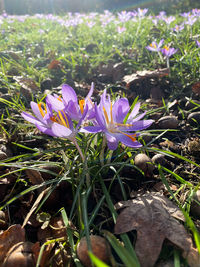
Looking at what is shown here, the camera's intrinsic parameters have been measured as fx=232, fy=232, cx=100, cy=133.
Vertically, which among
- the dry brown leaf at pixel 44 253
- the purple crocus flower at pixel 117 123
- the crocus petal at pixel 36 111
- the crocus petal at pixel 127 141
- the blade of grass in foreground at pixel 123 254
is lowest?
the dry brown leaf at pixel 44 253

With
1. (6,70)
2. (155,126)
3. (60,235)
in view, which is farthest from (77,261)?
(6,70)

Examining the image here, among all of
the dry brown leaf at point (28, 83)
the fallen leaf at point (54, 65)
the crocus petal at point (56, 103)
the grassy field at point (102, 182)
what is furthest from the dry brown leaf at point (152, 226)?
the fallen leaf at point (54, 65)

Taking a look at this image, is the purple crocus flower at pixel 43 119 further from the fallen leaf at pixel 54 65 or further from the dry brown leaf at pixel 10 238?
the fallen leaf at pixel 54 65

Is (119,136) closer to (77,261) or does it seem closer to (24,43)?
(77,261)

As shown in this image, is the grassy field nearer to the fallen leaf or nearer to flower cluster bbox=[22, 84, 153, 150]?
flower cluster bbox=[22, 84, 153, 150]

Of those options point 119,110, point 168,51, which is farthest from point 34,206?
point 168,51

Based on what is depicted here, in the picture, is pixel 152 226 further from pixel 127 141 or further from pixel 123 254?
pixel 127 141
